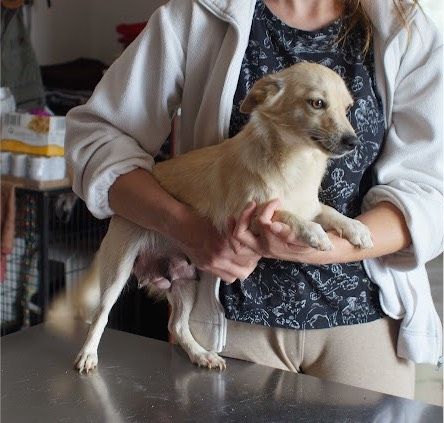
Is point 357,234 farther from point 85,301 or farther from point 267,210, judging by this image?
point 85,301

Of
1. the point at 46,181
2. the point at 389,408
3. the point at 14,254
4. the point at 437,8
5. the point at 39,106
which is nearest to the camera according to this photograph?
the point at 389,408

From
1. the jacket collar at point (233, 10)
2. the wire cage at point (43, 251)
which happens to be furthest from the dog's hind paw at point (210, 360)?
the wire cage at point (43, 251)

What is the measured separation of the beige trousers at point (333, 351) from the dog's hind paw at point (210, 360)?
0.03 meters

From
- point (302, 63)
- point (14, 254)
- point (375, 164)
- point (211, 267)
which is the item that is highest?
point (302, 63)

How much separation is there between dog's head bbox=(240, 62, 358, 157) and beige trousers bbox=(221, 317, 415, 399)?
1.06 ft

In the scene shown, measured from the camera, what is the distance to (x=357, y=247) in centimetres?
106

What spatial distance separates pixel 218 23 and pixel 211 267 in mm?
411

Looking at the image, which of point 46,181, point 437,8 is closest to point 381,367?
point 437,8

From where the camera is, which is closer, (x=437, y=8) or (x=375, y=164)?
(x=375, y=164)

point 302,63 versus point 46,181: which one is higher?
point 302,63

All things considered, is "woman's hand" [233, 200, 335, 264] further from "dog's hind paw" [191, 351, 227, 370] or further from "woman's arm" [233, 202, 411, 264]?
"dog's hind paw" [191, 351, 227, 370]

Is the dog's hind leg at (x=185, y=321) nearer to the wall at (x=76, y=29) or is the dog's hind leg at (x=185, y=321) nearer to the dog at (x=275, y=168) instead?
the dog at (x=275, y=168)

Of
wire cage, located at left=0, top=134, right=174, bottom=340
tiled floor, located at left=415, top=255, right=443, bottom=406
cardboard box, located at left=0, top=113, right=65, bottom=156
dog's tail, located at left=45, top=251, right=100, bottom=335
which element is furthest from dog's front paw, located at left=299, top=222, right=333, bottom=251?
cardboard box, located at left=0, top=113, right=65, bottom=156

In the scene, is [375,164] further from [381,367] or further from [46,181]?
[46,181]
